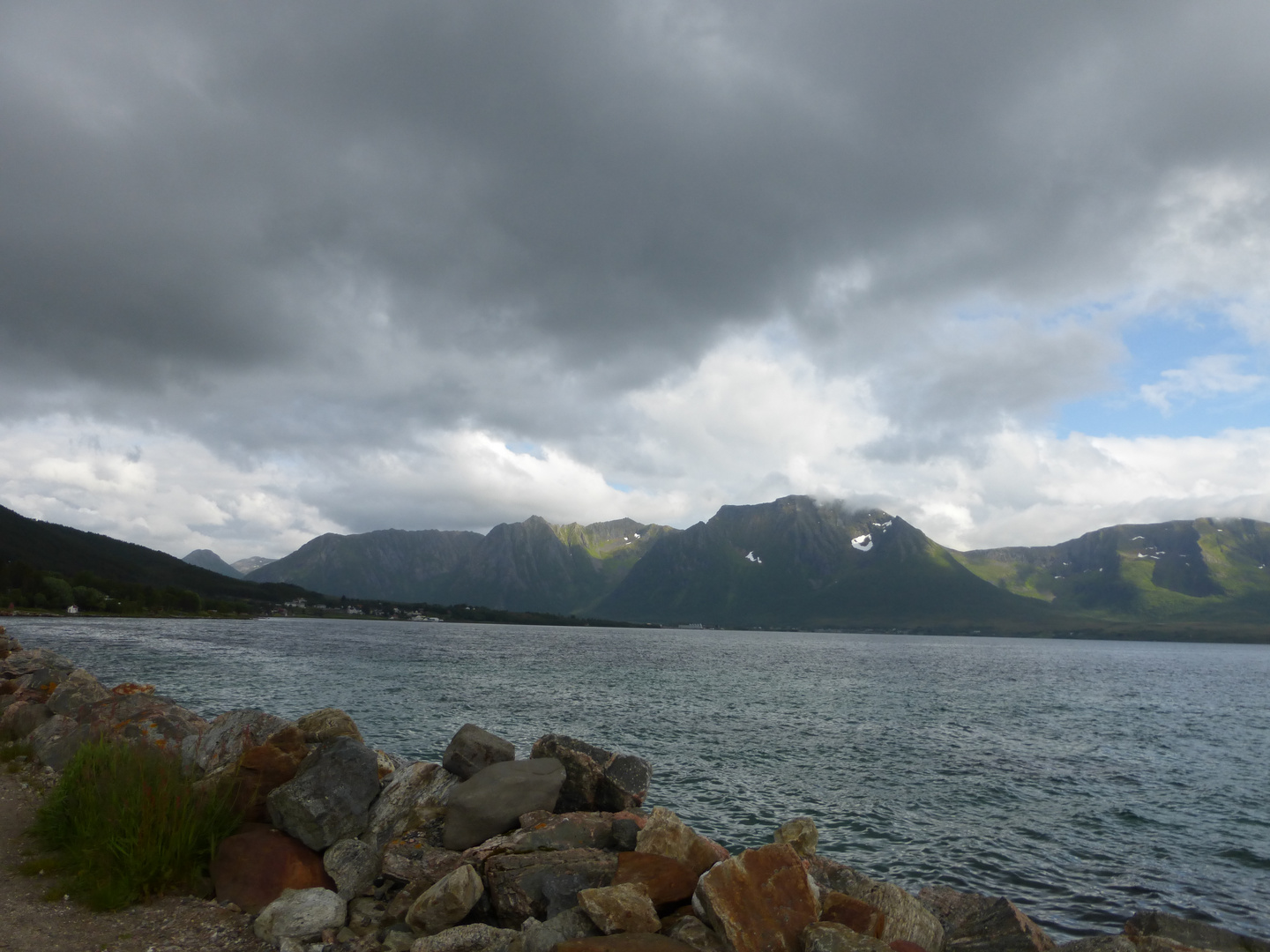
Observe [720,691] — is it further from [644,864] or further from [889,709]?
[644,864]

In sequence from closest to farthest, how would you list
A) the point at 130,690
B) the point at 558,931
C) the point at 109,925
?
the point at 558,931, the point at 109,925, the point at 130,690

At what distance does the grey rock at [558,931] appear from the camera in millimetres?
10148

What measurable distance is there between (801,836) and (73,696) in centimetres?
2478

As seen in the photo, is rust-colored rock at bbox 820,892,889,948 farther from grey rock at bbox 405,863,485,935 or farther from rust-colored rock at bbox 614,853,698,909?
grey rock at bbox 405,863,485,935

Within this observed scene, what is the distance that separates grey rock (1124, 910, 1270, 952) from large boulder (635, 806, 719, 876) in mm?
8692

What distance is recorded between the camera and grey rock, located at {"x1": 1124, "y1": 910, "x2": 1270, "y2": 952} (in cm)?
1404

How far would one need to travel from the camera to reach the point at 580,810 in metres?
16.7

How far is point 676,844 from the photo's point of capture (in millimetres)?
12969

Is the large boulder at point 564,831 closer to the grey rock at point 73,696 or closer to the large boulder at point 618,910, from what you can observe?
the large boulder at point 618,910

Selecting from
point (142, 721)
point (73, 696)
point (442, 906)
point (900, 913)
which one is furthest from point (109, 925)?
point (73, 696)

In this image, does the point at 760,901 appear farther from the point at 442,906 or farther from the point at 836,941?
the point at 442,906

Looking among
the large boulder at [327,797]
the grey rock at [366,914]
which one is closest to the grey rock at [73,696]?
the large boulder at [327,797]

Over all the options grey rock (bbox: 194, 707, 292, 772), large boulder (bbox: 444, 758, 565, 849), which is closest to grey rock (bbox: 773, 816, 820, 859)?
large boulder (bbox: 444, 758, 565, 849)

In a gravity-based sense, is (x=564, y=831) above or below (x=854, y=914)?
above
